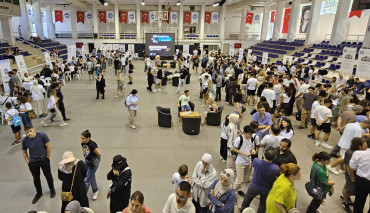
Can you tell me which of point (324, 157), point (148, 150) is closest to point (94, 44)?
point (148, 150)

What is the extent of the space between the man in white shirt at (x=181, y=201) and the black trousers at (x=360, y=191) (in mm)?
2903

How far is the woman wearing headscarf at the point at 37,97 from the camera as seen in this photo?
26.4 feet

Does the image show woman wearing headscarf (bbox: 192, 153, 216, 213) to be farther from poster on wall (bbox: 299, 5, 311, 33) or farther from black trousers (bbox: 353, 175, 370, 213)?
poster on wall (bbox: 299, 5, 311, 33)

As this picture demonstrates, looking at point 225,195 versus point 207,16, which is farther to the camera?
point 207,16

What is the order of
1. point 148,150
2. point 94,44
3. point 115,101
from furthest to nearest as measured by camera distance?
point 94,44, point 115,101, point 148,150

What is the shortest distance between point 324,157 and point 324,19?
25394mm

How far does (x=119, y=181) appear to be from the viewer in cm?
328

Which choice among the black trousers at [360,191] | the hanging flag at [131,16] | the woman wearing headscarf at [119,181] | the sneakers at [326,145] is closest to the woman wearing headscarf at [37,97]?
the woman wearing headscarf at [119,181]

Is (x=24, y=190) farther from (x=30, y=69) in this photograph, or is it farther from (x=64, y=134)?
(x=30, y=69)

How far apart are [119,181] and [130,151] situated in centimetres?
308

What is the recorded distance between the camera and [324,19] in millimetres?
23625

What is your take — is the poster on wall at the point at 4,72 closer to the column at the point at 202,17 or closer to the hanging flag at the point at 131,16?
the hanging flag at the point at 131,16

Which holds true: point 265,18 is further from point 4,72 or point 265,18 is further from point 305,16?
point 4,72

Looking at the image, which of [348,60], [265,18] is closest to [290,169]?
[348,60]
